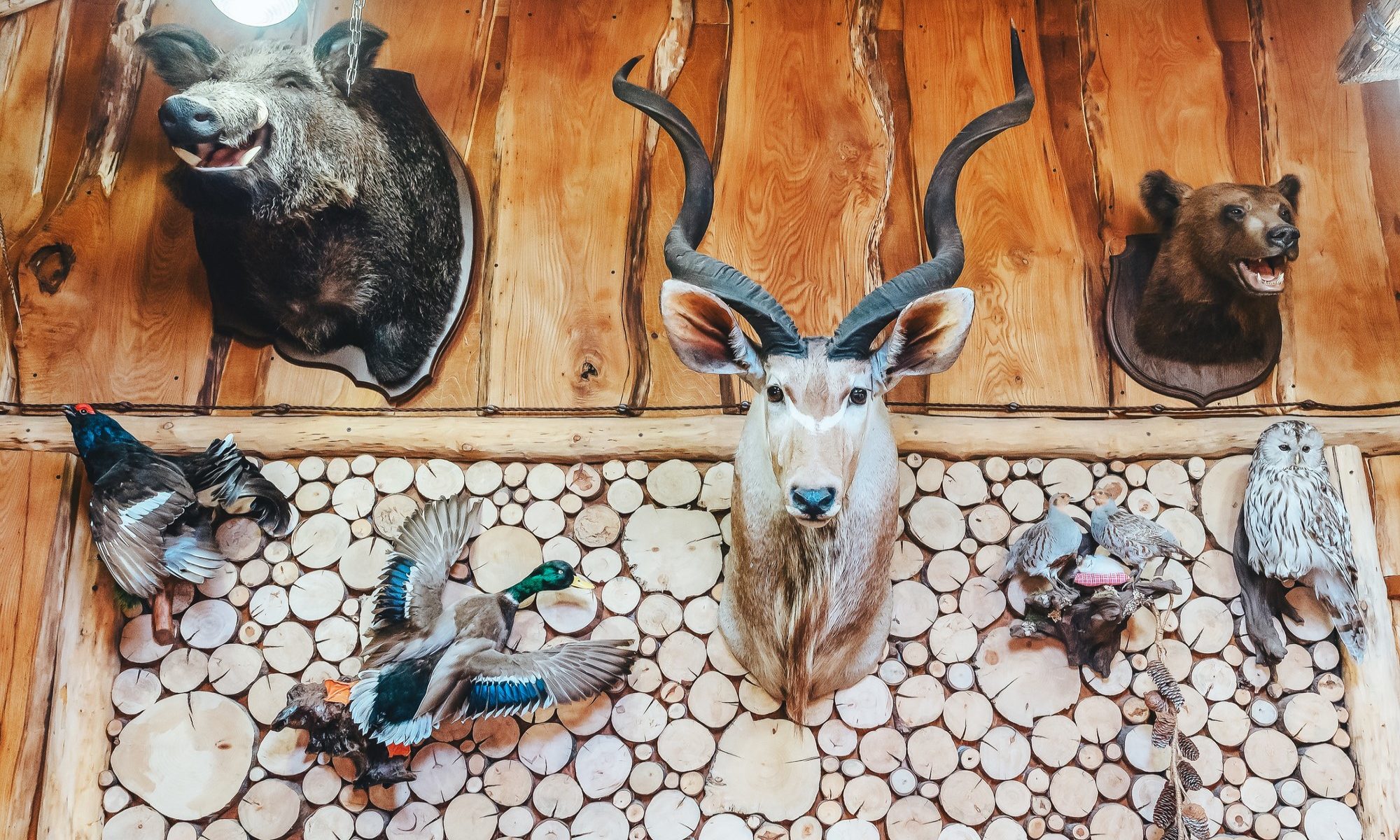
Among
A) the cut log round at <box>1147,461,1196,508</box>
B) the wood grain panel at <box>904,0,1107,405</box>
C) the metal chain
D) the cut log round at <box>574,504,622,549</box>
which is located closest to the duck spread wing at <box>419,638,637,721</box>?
the cut log round at <box>574,504,622,549</box>

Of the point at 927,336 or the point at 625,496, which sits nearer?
the point at 927,336

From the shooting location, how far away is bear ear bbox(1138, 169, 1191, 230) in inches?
114

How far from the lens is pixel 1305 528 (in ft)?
7.77

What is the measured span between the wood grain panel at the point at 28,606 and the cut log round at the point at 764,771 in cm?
168

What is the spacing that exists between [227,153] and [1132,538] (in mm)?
2735

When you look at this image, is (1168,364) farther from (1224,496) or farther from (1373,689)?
(1373,689)

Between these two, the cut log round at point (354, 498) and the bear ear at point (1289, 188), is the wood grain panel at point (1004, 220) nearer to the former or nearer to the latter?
the bear ear at point (1289, 188)

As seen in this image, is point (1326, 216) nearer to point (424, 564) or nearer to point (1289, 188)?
point (1289, 188)

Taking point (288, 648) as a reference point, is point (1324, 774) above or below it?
below

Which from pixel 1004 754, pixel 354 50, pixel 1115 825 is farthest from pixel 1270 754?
pixel 354 50

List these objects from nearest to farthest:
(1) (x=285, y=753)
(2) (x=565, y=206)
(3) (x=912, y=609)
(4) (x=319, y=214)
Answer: (1) (x=285, y=753)
(3) (x=912, y=609)
(4) (x=319, y=214)
(2) (x=565, y=206)

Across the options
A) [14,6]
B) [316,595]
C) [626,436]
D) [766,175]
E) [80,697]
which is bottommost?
[80,697]

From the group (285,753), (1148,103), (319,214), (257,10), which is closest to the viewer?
(285,753)

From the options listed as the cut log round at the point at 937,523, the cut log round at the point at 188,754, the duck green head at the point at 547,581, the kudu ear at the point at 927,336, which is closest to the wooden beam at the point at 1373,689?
the cut log round at the point at 937,523
